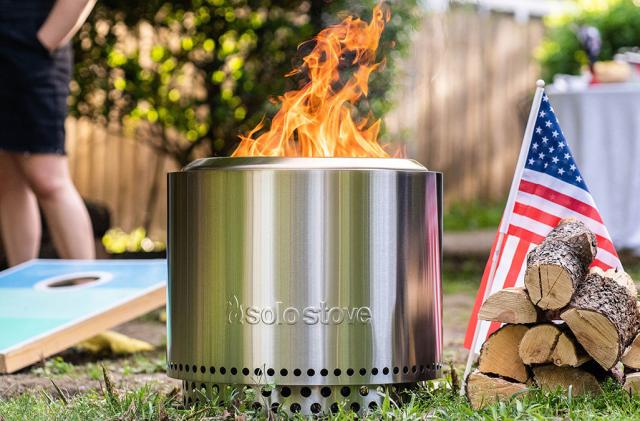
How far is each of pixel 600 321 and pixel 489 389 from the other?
0.35 metres

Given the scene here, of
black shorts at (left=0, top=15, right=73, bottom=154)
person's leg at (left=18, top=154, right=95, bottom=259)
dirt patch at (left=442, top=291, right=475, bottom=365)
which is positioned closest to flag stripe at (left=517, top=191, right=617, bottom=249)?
dirt patch at (left=442, top=291, right=475, bottom=365)

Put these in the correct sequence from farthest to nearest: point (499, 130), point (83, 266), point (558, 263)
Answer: point (499, 130), point (83, 266), point (558, 263)

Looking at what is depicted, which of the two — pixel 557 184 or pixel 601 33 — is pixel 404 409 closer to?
pixel 557 184

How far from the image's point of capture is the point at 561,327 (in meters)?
2.89

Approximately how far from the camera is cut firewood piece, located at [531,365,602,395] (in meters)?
2.93

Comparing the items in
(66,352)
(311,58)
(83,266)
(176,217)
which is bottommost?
(66,352)

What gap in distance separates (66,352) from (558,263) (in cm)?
236

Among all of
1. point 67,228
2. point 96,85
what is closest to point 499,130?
point 96,85

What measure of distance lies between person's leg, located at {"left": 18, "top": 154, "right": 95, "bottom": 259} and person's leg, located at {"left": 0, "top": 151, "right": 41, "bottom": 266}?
0.22m

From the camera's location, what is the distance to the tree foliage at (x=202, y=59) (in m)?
6.96

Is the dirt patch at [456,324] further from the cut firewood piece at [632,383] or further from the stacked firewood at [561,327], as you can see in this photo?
the cut firewood piece at [632,383]

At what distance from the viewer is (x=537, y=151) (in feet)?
10.4

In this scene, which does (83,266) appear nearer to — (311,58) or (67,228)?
(67,228)

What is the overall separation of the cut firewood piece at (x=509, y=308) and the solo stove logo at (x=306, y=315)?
0.36 m
